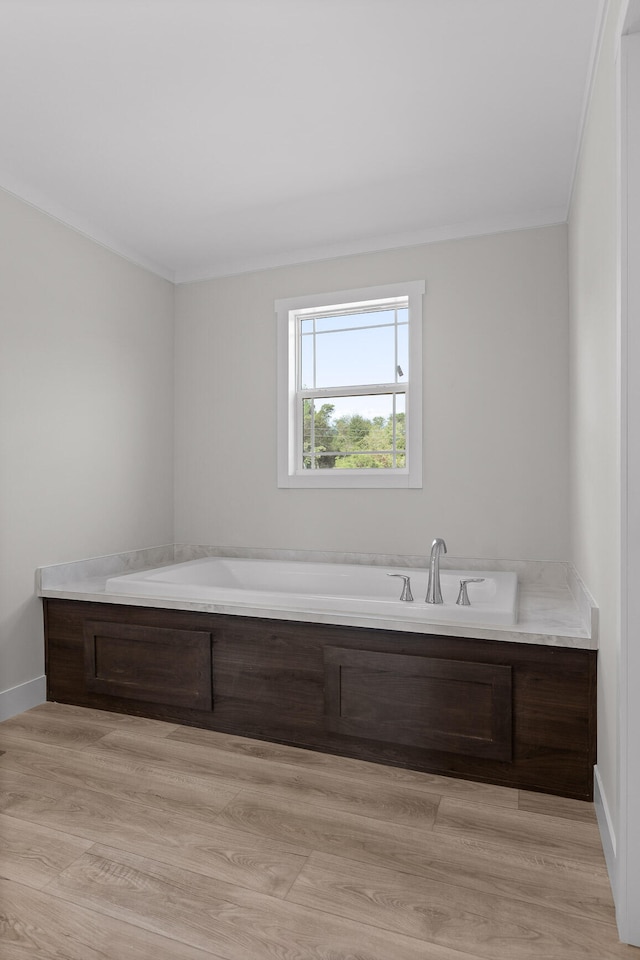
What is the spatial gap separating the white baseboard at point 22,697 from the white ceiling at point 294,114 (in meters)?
2.37

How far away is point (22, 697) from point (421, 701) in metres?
1.94

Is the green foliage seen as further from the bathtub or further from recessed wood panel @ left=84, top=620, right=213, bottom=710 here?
recessed wood panel @ left=84, top=620, right=213, bottom=710

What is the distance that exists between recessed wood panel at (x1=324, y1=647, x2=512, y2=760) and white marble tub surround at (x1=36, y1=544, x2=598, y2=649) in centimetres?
13

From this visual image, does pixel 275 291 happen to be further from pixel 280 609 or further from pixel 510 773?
pixel 510 773

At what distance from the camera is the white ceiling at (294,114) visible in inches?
75.6

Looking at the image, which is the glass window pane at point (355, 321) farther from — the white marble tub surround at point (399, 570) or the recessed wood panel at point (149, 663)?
A: the recessed wood panel at point (149, 663)

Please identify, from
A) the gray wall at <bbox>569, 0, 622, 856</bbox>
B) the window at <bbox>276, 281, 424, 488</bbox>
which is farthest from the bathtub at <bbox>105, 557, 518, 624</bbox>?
the window at <bbox>276, 281, 424, 488</bbox>

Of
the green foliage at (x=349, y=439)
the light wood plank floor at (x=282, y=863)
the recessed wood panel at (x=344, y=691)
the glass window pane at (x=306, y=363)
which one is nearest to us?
the light wood plank floor at (x=282, y=863)

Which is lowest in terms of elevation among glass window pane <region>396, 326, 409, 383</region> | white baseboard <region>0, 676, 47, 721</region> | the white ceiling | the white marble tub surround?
white baseboard <region>0, 676, 47, 721</region>

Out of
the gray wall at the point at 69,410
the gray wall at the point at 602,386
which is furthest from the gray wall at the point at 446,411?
the gray wall at the point at 602,386

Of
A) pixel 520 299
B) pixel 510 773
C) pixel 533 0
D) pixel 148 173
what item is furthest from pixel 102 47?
pixel 510 773

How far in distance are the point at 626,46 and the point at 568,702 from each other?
6.38 feet

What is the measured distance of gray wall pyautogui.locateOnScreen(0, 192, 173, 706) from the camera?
2863 millimetres

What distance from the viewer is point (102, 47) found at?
202 cm
